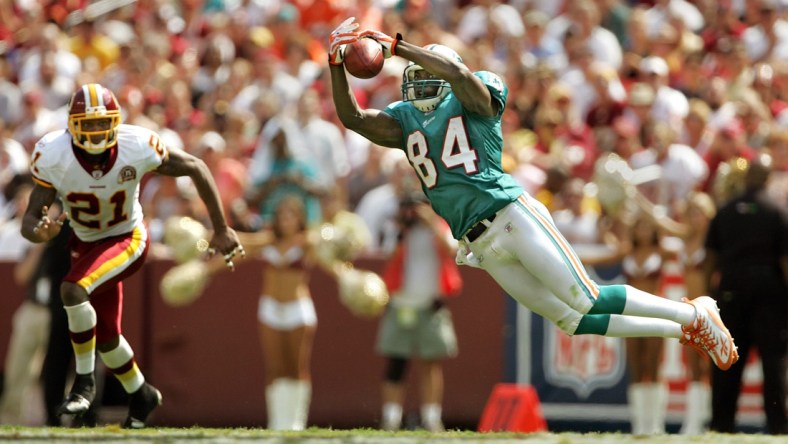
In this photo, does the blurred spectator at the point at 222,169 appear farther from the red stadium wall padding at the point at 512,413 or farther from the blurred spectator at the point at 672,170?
the blurred spectator at the point at 672,170

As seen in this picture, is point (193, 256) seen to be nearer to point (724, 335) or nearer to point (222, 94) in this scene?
point (222, 94)

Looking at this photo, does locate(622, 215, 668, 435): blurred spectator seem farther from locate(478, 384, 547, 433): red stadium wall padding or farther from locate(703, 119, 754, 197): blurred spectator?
locate(478, 384, 547, 433): red stadium wall padding

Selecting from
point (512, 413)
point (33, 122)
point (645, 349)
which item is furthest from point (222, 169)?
→ point (645, 349)

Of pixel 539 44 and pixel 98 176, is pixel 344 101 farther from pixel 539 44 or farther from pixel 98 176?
pixel 539 44

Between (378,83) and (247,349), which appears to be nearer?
(247,349)

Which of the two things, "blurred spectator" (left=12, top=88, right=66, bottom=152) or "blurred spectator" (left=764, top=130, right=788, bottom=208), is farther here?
"blurred spectator" (left=12, top=88, right=66, bottom=152)

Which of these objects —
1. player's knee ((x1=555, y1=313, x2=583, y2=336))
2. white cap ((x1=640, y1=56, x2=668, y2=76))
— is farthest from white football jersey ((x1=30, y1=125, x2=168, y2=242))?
white cap ((x1=640, y1=56, x2=668, y2=76))

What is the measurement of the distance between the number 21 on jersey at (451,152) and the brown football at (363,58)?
1.36ft

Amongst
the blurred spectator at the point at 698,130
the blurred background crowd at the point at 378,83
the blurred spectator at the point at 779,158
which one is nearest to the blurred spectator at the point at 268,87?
the blurred background crowd at the point at 378,83

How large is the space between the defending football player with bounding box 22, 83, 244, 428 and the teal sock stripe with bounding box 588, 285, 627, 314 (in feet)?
6.62

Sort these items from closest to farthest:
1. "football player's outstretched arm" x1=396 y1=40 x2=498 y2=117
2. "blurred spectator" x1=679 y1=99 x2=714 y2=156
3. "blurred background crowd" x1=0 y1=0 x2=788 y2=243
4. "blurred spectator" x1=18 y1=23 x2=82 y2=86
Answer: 1. "football player's outstretched arm" x1=396 y1=40 x2=498 y2=117
2. "blurred background crowd" x1=0 y1=0 x2=788 y2=243
3. "blurred spectator" x1=679 y1=99 x2=714 y2=156
4. "blurred spectator" x1=18 y1=23 x2=82 y2=86

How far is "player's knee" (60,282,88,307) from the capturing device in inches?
302

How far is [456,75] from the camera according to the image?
23.7 ft

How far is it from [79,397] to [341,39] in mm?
2326
